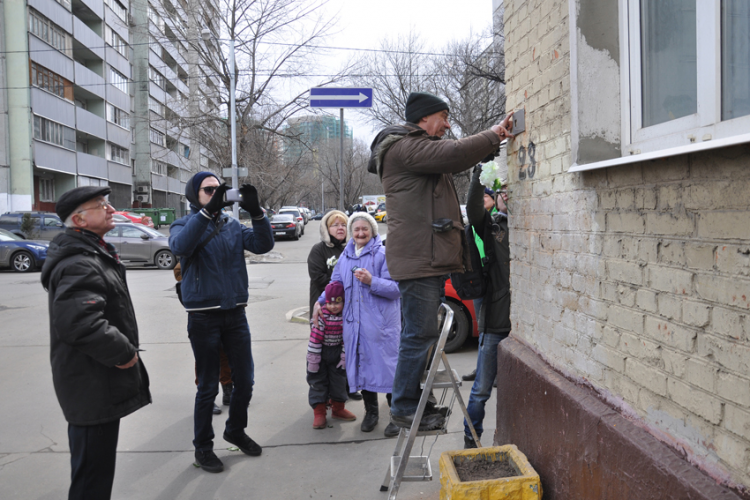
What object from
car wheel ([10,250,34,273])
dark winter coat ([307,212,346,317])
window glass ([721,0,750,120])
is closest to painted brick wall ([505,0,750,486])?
window glass ([721,0,750,120])

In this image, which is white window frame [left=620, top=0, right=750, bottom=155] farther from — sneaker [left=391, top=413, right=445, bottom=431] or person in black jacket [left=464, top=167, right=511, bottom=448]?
sneaker [left=391, top=413, right=445, bottom=431]

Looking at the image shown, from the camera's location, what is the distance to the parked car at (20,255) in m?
16.8

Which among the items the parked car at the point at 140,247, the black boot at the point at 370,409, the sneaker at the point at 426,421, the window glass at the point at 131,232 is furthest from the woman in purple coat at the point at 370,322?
the window glass at the point at 131,232

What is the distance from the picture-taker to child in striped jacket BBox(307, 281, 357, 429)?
4.69m

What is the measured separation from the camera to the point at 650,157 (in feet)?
6.75

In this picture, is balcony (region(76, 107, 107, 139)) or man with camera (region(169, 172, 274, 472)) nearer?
man with camera (region(169, 172, 274, 472))

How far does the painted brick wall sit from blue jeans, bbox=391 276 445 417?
0.64 meters

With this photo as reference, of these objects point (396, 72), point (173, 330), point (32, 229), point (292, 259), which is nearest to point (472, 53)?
point (396, 72)

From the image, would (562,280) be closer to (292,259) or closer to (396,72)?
(292,259)

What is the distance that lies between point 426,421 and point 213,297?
1.69 meters

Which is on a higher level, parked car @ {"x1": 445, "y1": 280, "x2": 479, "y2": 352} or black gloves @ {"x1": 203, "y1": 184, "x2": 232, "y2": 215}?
black gloves @ {"x1": 203, "y1": 184, "x2": 232, "y2": 215}

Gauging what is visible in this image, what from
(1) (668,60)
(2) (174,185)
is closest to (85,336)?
(1) (668,60)

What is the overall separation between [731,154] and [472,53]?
95.4ft

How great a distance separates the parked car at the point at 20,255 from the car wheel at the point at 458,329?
14.6 meters
